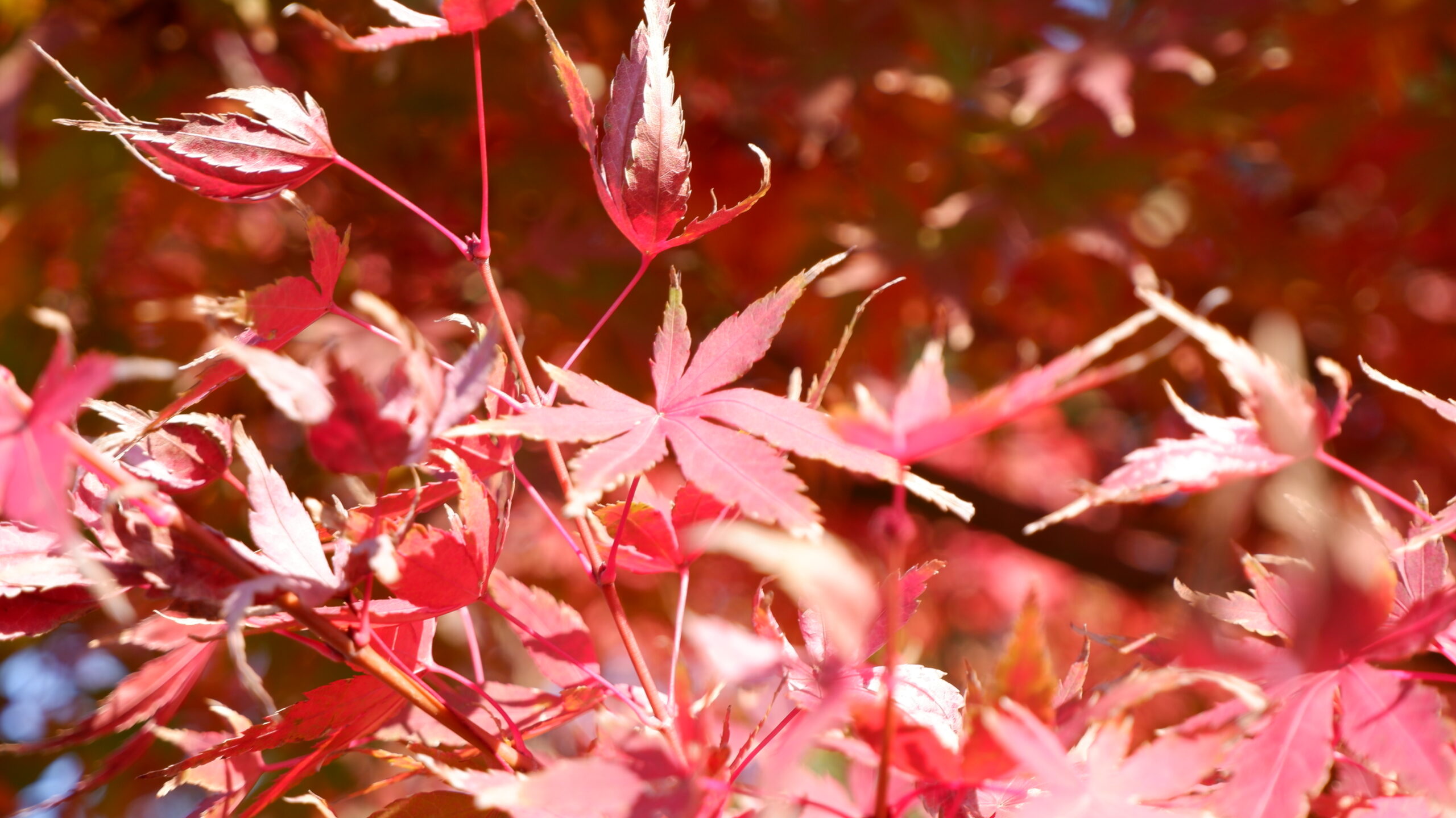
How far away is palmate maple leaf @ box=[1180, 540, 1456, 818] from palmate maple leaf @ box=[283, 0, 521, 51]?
38cm

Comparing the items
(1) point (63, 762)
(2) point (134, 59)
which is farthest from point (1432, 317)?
(1) point (63, 762)

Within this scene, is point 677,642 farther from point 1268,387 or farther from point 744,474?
point 1268,387

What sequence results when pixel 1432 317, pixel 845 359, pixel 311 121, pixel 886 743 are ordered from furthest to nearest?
pixel 1432 317
pixel 845 359
pixel 311 121
pixel 886 743

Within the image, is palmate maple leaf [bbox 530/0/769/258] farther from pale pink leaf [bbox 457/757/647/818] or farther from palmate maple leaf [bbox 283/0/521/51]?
pale pink leaf [bbox 457/757/647/818]

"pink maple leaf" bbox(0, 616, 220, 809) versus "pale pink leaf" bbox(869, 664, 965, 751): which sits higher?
"pink maple leaf" bbox(0, 616, 220, 809)

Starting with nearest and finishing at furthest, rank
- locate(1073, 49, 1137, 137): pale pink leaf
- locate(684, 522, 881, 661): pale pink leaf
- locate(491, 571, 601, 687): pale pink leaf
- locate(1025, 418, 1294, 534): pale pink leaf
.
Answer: locate(684, 522, 881, 661): pale pink leaf → locate(1025, 418, 1294, 534): pale pink leaf → locate(491, 571, 601, 687): pale pink leaf → locate(1073, 49, 1137, 137): pale pink leaf

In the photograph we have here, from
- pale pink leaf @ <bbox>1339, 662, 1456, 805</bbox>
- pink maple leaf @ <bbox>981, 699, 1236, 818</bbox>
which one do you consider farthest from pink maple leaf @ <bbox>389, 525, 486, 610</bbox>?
pale pink leaf @ <bbox>1339, 662, 1456, 805</bbox>

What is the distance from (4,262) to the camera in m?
1.27

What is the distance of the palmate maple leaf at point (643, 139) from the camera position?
1.33 feet

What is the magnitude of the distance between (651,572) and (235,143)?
0.26m

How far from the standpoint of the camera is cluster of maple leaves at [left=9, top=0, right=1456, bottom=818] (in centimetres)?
31

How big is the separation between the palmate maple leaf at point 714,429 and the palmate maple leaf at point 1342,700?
Result: 12 cm

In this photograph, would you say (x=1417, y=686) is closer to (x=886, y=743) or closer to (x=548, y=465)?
(x=886, y=743)

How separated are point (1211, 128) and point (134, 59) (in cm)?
137
